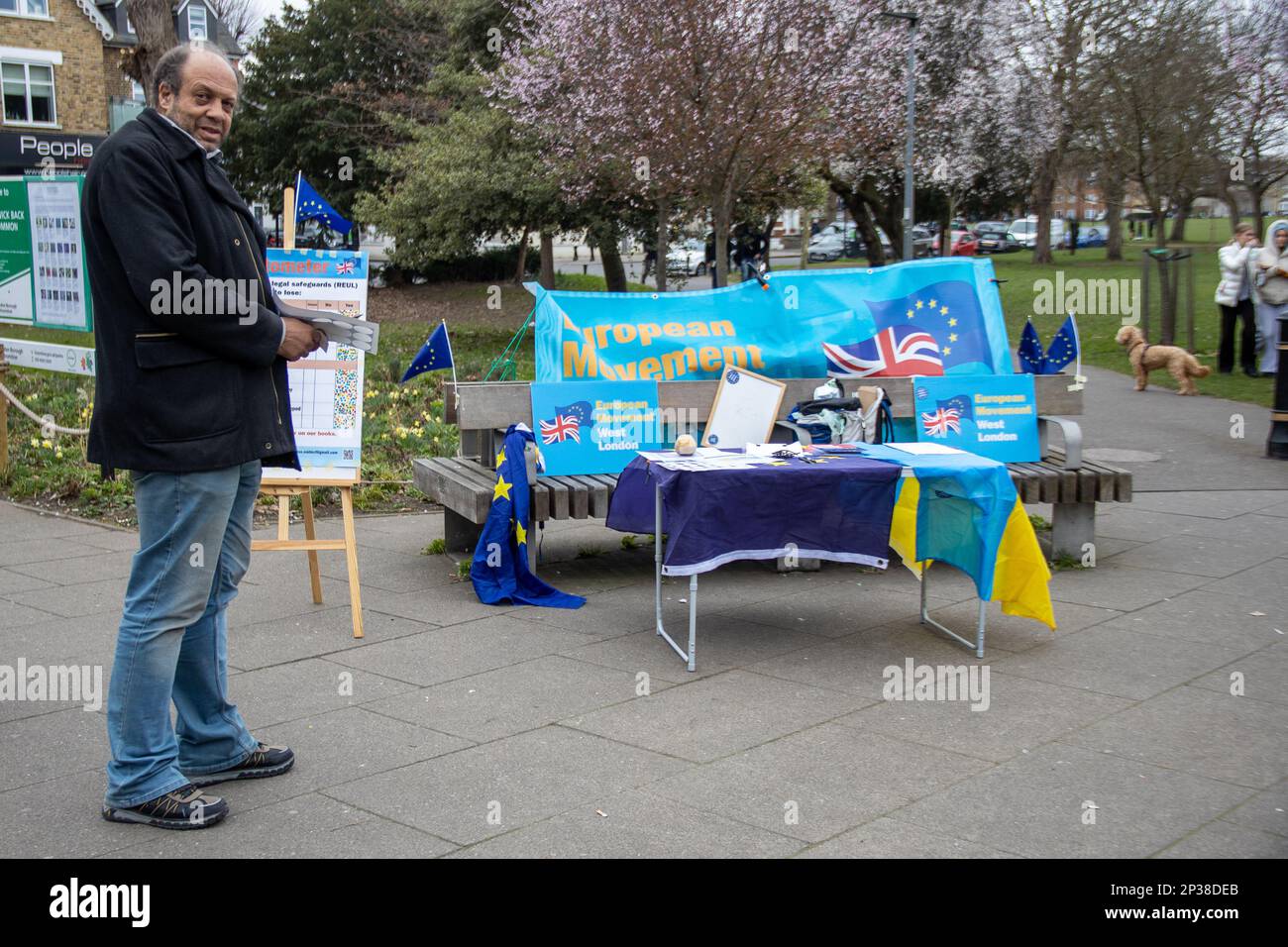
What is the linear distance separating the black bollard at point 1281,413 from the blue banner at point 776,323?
14.5 feet

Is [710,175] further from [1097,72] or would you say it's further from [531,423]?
[1097,72]

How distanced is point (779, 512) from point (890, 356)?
262cm

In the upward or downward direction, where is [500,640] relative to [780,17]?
downward

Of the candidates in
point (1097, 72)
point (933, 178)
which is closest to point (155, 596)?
point (1097, 72)

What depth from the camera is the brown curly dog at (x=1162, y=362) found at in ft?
51.7

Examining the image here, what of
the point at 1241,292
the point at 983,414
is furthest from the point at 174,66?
the point at 1241,292

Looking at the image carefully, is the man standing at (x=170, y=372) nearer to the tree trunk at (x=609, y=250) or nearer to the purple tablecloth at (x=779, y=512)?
the purple tablecloth at (x=779, y=512)

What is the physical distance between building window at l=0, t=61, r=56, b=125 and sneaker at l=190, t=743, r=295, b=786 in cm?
4494

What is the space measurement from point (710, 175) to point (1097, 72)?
545 inches

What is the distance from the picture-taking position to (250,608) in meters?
6.77

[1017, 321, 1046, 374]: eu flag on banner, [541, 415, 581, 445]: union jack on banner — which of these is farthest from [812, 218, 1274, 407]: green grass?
[541, 415, 581, 445]: union jack on banner

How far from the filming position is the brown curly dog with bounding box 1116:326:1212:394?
51.7ft

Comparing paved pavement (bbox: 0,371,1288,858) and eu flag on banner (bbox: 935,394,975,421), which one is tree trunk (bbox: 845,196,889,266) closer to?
eu flag on banner (bbox: 935,394,975,421)

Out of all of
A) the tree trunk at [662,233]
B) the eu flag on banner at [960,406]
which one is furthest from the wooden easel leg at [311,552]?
the tree trunk at [662,233]
